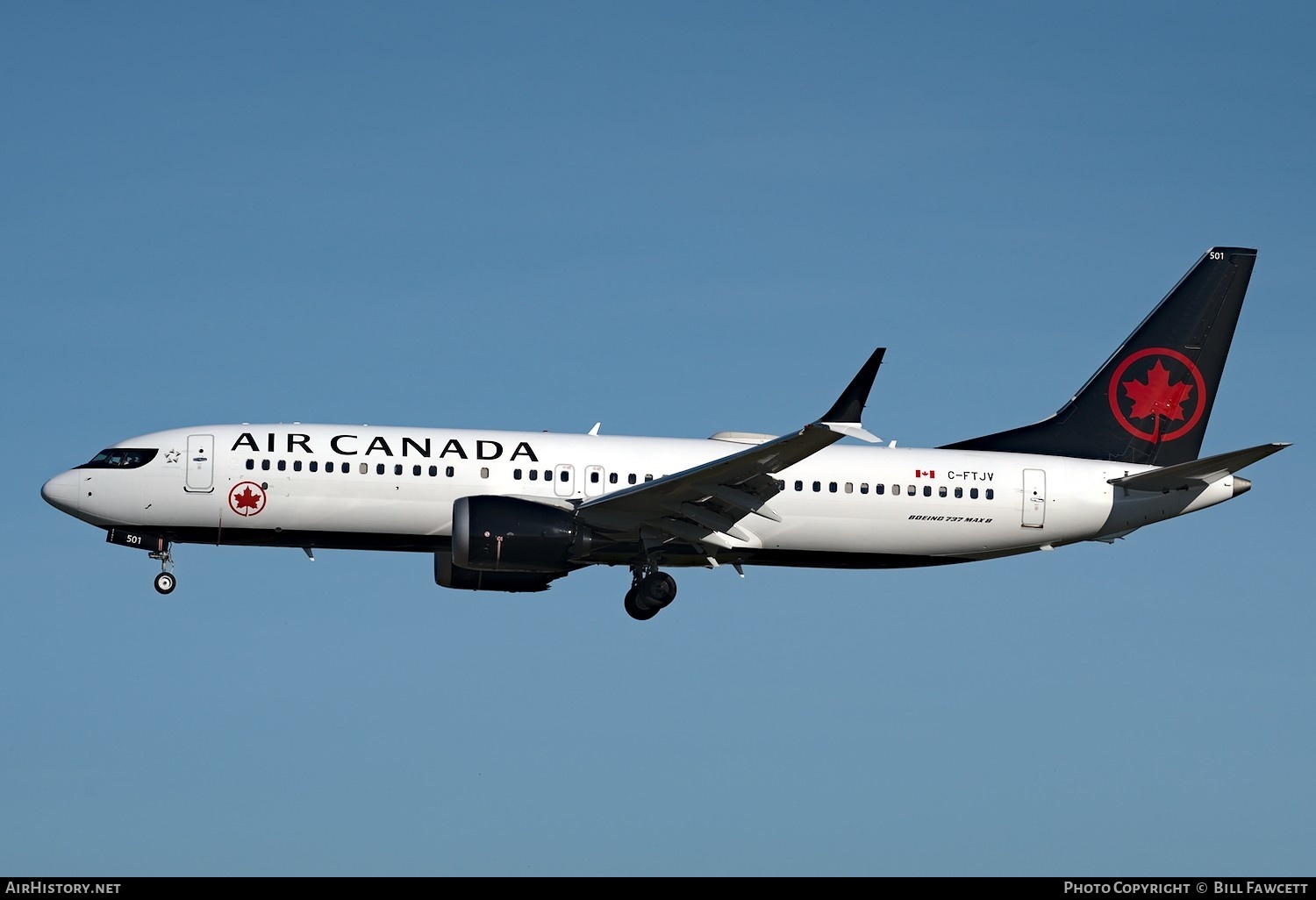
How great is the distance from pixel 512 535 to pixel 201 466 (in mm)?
7728

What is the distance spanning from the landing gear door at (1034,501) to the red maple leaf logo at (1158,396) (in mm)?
4624

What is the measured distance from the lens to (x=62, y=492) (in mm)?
42594

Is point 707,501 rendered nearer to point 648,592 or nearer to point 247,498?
point 648,592

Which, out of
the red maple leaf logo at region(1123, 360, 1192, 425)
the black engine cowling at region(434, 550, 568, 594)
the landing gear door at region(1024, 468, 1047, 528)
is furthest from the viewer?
the red maple leaf logo at region(1123, 360, 1192, 425)

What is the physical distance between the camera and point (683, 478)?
132ft

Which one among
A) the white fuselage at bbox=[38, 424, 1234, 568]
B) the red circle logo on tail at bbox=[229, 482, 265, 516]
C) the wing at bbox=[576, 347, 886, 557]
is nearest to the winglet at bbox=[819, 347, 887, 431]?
the wing at bbox=[576, 347, 886, 557]

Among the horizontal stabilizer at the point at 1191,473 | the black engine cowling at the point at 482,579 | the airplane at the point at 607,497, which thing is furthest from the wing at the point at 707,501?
the horizontal stabilizer at the point at 1191,473

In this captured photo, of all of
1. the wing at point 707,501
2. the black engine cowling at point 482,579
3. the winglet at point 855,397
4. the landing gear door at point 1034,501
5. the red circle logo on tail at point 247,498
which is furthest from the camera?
the landing gear door at point 1034,501

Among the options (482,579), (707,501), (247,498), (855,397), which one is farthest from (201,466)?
(855,397)

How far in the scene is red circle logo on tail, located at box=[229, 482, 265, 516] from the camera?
137 ft

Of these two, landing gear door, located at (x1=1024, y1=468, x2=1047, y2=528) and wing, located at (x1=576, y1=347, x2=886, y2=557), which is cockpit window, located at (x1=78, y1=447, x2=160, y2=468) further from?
landing gear door, located at (x1=1024, y1=468, x2=1047, y2=528)

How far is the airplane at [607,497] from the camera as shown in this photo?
41.5 m

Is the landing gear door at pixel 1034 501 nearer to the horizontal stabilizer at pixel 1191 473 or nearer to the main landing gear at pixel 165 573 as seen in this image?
the horizontal stabilizer at pixel 1191 473

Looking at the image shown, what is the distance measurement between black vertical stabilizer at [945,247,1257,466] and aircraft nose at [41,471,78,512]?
22.2 m
